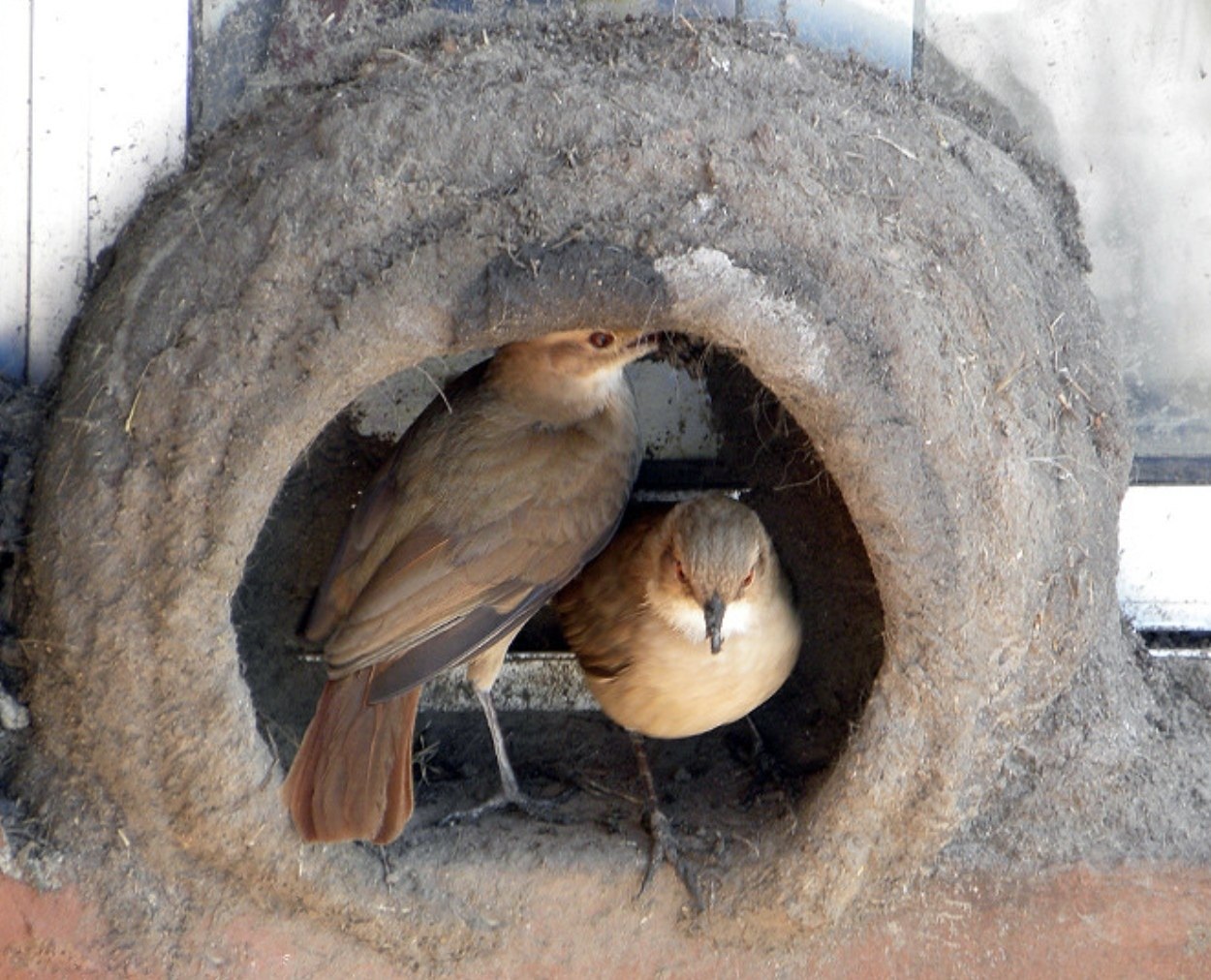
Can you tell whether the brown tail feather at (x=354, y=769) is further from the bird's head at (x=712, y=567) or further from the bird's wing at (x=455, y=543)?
the bird's head at (x=712, y=567)

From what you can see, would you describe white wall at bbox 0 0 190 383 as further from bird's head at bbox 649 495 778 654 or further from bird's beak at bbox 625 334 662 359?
bird's head at bbox 649 495 778 654

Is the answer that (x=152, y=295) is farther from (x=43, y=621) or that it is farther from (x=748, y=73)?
(x=748, y=73)

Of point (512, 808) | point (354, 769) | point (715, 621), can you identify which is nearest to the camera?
point (354, 769)

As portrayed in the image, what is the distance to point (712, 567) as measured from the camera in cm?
394

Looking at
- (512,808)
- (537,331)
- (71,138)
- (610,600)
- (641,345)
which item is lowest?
(512,808)

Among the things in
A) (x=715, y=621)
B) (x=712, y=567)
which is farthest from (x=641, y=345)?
(x=715, y=621)

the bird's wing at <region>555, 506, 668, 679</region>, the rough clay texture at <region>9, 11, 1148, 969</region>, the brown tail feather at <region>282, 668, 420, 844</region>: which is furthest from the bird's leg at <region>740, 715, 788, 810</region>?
the brown tail feather at <region>282, 668, 420, 844</region>

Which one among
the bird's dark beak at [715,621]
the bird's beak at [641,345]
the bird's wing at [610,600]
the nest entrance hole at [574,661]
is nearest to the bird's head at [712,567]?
the bird's dark beak at [715,621]

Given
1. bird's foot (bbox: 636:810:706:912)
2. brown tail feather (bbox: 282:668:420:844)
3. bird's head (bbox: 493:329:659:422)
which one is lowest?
bird's foot (bbox: 636:810:706:912)

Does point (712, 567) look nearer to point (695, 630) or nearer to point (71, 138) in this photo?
point (695, 630)

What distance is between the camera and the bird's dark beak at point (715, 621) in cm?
383

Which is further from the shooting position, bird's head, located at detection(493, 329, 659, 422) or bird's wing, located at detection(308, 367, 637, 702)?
bird's head, located at detection(493, 329, 659, 422)

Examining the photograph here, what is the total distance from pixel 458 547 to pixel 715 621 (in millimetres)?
621

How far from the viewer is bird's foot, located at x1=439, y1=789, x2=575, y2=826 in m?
3.92
